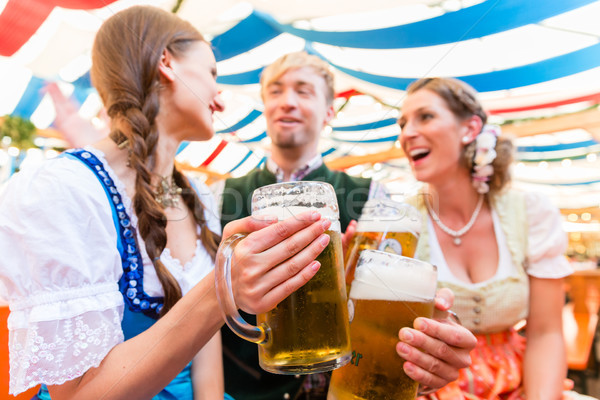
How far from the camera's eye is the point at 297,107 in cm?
115

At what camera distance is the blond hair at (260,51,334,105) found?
0.96 metres

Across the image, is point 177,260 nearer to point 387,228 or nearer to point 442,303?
point 387,228

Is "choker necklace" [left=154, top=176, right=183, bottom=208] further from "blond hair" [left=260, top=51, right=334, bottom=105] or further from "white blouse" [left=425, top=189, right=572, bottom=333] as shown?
"white blouse" [left=425, top=189, right=572, bottom=333]

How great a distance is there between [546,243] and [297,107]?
0.99 m

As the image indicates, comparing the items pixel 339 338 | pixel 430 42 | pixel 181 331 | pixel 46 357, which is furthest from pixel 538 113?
pixel 46 357

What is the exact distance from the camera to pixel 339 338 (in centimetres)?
54

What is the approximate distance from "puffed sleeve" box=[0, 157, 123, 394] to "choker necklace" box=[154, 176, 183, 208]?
0.88 ft

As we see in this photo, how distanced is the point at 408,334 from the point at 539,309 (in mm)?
927

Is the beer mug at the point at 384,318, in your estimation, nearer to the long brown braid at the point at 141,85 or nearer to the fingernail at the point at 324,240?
the fingernail at the point at 324,240

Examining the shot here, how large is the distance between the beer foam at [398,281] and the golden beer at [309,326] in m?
0.09

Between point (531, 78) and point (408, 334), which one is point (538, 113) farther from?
point (408, 334)

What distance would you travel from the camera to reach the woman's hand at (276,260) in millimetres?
493

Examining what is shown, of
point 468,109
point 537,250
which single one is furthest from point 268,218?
point 537,250

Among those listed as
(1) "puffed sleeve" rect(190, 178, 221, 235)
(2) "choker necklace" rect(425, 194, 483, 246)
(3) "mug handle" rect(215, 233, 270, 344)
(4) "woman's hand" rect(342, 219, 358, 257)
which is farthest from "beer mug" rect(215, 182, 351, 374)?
(2) "choker necklace" rect(425, 194, 483, 246)
